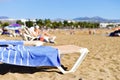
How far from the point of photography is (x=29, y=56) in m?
6.44

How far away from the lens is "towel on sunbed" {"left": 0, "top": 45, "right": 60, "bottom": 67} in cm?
636

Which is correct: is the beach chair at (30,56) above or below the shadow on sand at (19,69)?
above

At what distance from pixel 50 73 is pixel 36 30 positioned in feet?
29.2

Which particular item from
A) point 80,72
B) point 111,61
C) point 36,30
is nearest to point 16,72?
point 80,72

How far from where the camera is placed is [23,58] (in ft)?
21.1

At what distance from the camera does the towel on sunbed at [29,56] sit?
6359 mm

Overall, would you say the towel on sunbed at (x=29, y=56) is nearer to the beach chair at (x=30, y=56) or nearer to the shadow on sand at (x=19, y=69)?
the beach chair at (x=30, y=56)

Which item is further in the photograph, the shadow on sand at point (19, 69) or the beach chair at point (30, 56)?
the shadow on sand at point (19, 69)

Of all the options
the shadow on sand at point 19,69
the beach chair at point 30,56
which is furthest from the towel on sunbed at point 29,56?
the shadow on sand at point 19,69

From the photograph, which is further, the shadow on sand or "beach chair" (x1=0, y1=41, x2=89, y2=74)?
the shadow on sand

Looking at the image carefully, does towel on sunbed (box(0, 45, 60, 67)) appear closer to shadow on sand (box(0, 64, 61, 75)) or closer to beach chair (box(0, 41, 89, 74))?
beach chair (box(0, 41, 89, 74))

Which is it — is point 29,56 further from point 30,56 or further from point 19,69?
point 19,69

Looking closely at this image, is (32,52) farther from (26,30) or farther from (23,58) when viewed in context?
(26,30)

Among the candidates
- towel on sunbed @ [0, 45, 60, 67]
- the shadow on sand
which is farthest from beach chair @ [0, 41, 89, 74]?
the shadow on sand
